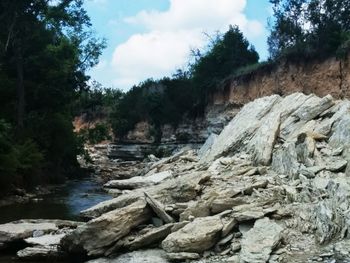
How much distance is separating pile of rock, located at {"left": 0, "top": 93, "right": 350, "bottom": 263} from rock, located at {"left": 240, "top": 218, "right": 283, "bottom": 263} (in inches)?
0.8

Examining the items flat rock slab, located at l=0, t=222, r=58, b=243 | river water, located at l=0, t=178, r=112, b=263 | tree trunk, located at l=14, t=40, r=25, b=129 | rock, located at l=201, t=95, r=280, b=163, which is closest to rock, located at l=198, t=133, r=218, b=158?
rock, located at l=201, t=95, r=280, b=163

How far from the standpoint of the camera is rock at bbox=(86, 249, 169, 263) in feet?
32.3

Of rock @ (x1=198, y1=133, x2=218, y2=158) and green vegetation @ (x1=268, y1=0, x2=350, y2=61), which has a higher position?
green vegetation @ (x1=268, y1=0, x2=350, y2=61)

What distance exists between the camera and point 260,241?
944 centimetres

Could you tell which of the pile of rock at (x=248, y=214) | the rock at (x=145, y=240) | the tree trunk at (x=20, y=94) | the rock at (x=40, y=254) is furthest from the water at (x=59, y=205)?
the rock at (x=145, y=240)

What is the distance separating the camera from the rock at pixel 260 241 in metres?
8.95

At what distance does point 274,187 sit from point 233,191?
114cm

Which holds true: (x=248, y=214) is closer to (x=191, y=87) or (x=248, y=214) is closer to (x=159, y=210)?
(x=159, y=210)

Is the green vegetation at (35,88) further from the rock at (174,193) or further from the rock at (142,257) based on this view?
the rock at (142,257)

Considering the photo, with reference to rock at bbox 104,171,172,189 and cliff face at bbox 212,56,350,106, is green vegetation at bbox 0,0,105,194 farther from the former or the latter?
cliff face at bbox 212,56,350,106

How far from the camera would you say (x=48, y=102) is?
29.0 meters

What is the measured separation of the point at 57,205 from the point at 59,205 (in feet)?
0.27

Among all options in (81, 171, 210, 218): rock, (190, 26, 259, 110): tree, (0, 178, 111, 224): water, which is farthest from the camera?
(190, 26, 259, 110): tree

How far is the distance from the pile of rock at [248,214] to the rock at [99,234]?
0.02 metres
